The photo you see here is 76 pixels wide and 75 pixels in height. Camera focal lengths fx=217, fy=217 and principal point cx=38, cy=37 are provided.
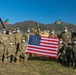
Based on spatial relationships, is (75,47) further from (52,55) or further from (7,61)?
(7,61)

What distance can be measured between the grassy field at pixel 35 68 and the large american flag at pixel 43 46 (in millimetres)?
639

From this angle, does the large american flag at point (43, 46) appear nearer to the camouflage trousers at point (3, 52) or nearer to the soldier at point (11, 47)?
the soldier at point (11, 47)

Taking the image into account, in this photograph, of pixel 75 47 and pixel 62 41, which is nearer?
pixel 75 47

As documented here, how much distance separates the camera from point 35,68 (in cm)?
1310

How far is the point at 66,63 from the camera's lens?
14242 mm

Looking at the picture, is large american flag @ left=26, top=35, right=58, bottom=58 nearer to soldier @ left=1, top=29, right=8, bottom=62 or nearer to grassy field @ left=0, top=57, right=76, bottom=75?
grassy field @ left=0, top=57, right=76, bottom=75

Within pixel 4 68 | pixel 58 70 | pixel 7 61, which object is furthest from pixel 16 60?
pixel 58 70

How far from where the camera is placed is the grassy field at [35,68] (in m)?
12.0

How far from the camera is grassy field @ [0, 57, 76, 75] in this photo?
12011mm

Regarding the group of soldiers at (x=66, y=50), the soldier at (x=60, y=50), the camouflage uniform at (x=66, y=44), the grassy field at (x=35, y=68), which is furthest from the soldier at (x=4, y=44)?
the camouflage uniform at (x=66, y=44)

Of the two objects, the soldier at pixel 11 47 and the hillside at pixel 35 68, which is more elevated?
the soldier at pixel 11 47

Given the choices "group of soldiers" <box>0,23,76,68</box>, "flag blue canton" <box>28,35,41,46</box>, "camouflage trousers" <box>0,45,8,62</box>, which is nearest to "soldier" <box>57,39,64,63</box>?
"group of soldiers" <box>0,23,76,68</box>

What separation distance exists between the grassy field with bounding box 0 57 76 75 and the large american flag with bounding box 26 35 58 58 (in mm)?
639

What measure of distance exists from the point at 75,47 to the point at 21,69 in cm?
372
